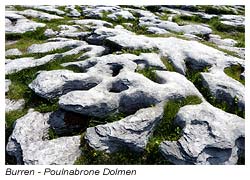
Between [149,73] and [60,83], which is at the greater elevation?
[149,73]

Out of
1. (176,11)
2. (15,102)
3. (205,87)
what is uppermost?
(205,87)

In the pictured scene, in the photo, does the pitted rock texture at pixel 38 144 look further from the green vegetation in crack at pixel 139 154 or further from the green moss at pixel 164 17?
the green moss at pixel 164 17

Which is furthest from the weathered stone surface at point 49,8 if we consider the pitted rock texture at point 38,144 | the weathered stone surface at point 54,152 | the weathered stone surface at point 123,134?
the weathered stone surface at point 123,134

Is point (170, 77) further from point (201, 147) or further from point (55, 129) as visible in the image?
point (55, 129)

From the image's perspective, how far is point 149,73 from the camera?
1703 centimetres

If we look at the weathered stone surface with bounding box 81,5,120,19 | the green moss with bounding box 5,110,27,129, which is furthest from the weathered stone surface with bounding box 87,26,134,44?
the weathered stone surface with bounding box 81,5,120,19

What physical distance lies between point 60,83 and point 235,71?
9.86m

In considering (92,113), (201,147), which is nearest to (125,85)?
(92,113)

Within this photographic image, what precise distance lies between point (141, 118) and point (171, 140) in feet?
5.03

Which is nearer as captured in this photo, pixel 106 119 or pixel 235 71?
pixel 106 119

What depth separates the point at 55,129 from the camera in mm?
14633

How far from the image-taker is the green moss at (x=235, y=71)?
702 inches

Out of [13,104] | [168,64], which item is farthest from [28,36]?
[168,64]

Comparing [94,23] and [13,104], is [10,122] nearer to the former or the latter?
[13,104]
